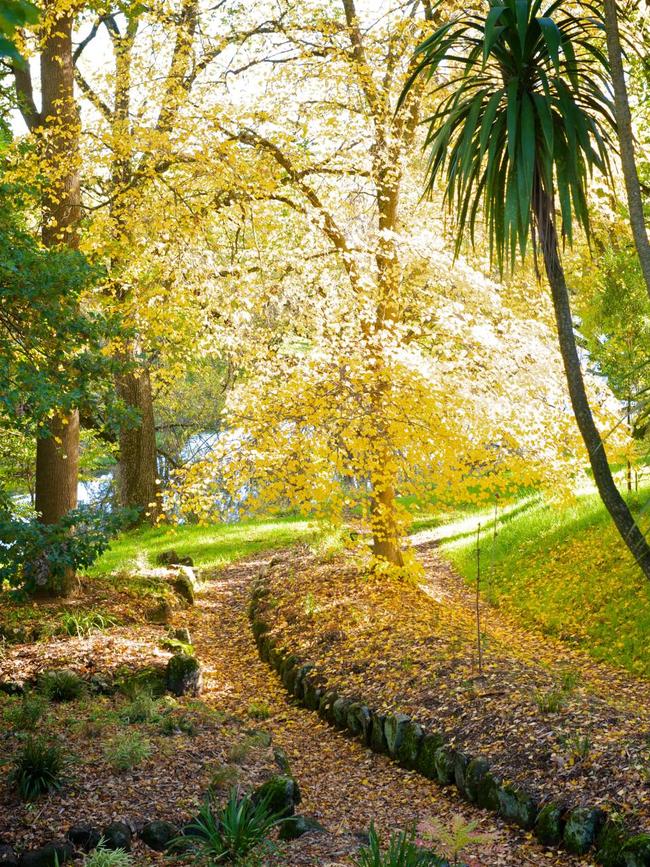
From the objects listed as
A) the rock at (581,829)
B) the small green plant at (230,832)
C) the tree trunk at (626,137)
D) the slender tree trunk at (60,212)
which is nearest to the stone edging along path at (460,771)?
the rock at (581,829)

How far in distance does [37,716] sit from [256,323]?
25.2ft

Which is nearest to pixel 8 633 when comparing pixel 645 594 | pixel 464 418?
pixel 464 418

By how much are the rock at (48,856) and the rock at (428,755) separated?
8.32 ft

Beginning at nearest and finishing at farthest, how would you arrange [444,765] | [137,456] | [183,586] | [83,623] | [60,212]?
1. [444,765]
2. [83,623]
3. [60,212]
4. [183,586]
5. [137,456]

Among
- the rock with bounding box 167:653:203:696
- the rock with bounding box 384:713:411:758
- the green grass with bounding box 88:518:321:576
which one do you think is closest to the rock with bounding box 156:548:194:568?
the green grass with bounding box 88:518:321:576

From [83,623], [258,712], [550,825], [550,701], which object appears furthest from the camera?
[83,623]

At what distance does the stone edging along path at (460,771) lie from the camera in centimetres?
408

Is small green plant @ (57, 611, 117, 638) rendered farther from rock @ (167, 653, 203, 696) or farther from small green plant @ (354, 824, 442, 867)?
small green plant @ (354, 824, 442, 867)

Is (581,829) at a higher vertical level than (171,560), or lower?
lower

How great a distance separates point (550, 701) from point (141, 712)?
3.13 meters

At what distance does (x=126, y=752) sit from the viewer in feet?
16.5

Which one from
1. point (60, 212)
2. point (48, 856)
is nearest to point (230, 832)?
point (48, 856)

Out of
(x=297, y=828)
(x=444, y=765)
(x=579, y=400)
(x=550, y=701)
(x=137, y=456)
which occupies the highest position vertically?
(x=137, y=456)

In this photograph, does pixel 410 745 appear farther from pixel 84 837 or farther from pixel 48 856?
pixel 48 856
